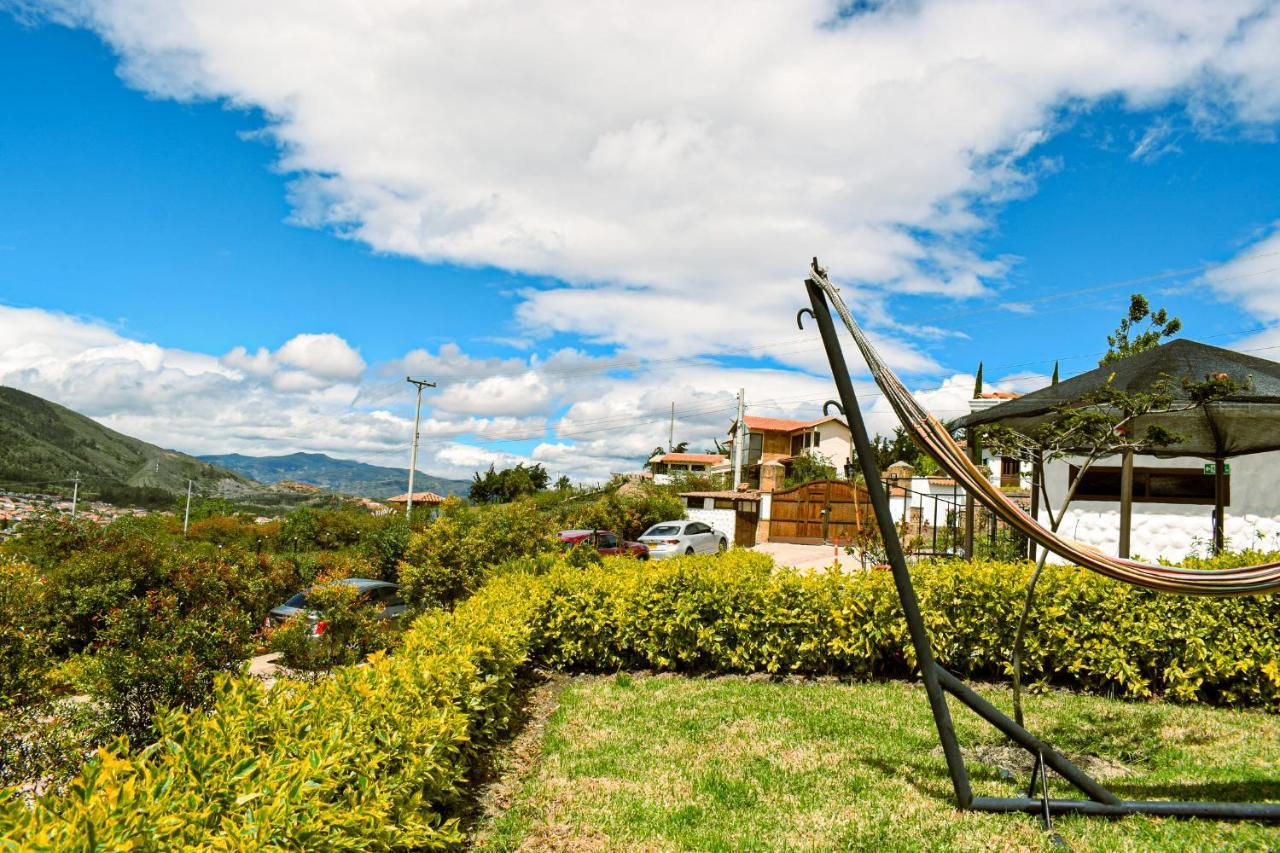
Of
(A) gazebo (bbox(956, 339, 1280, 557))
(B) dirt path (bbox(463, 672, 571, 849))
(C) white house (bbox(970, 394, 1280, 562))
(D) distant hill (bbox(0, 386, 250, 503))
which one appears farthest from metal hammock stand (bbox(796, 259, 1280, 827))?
(D) distant hill (bbox(0, 386, 250, 503))

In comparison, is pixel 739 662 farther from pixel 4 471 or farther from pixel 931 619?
pixel 4 471

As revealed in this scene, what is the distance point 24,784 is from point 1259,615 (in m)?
9.27

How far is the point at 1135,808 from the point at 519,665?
511 centimetres

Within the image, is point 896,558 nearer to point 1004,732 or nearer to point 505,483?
point 1004,732

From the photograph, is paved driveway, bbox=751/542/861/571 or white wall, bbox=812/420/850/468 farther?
white wall, bbox=812/420/850/468

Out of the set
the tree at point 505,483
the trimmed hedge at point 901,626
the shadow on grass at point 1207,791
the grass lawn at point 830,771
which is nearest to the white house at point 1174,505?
the trimmed hedge at point 901,626

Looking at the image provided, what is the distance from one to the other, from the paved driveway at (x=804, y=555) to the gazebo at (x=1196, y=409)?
8.99m

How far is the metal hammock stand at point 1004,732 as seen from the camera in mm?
4105

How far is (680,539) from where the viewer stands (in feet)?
72.9

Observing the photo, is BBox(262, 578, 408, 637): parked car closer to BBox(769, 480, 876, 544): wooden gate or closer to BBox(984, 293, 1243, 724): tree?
BBox(984, 293, 1243, 724): tree

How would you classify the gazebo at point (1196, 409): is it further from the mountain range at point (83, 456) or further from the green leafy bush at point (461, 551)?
the mountain range at point (83, 456)

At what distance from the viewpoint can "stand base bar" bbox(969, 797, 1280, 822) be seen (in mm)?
4004

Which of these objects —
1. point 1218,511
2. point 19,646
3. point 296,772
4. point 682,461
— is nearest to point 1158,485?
point 1218,511

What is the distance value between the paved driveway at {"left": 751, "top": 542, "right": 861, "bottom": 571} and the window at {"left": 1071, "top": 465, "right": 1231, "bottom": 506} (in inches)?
251
